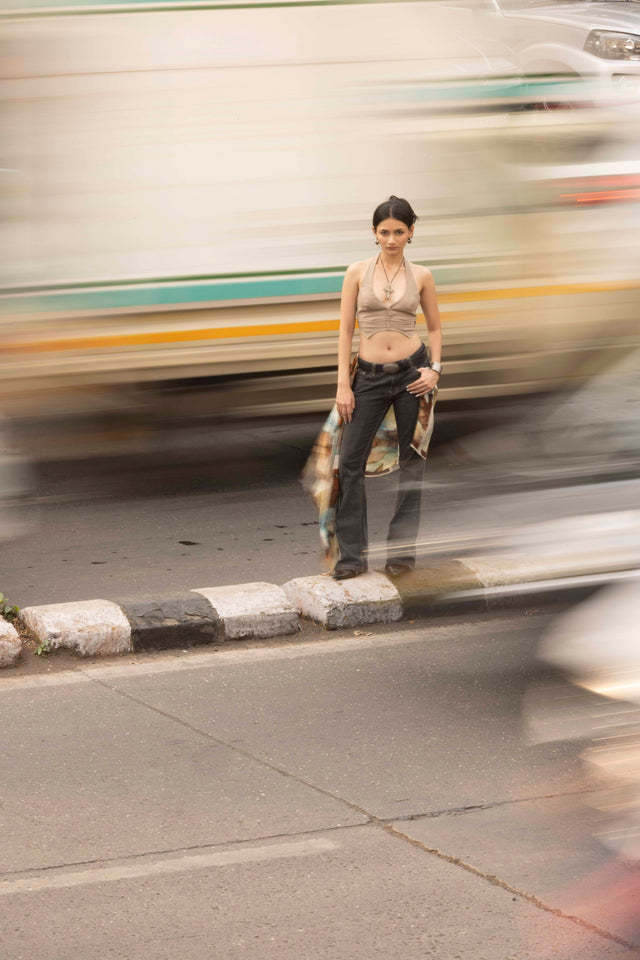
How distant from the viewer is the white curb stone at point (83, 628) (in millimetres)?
6109

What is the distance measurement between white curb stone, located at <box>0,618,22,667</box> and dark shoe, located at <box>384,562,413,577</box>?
1.66 m

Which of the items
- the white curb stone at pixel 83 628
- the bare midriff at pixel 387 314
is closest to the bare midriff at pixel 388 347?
the bare midriff at pixel 387 314

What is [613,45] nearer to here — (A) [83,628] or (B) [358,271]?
(B) [358,271]

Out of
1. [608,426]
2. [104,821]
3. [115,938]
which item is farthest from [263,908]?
[608,426]

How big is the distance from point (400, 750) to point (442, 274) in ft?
13.5

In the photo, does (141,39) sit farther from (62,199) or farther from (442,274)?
(442,274)

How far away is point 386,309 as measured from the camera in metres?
6.62

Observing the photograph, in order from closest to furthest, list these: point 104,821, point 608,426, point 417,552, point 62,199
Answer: point 104,821
point 608,426
point 417,552
point 62,199

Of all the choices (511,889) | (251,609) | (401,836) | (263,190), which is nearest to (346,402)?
(251,609)

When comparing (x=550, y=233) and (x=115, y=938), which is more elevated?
(x=550, y=233)

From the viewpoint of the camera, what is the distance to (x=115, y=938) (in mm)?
3891

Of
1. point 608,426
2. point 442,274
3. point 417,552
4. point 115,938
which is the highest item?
point 442,274

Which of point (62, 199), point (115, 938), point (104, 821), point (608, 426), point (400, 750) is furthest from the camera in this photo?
point (62, 199)

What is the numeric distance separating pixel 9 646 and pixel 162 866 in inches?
74.0
